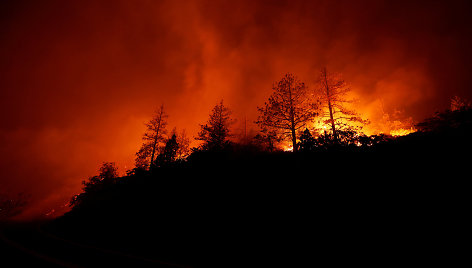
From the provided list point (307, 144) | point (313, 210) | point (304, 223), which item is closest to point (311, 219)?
point (304, 223)

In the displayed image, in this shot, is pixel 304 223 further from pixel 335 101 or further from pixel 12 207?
pixel 12 207

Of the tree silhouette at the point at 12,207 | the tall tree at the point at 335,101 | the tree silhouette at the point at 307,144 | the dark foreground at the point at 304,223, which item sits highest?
the tall tree at the point at 335,101

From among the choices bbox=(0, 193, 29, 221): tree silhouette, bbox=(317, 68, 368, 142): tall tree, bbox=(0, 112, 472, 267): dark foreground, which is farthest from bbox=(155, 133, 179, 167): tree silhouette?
bbox=(0, 193, 29, 221): tree silhouette

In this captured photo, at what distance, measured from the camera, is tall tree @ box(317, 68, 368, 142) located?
66.2ft

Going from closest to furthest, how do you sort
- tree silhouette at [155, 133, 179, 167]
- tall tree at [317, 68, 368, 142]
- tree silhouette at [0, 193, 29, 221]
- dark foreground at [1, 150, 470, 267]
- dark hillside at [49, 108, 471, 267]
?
dark foreground at [1, 150, 470, 267] < dark hillside at [49, 108, 471, 267] < tree silhouette at [155, 133, 179, 167] < tall tree at [317, 68, 368, 142] < tree silhouette at [0, 193, 29, 221]

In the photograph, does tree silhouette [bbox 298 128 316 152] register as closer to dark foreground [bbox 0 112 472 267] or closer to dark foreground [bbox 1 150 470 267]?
dark foreground [bbox 0 112 472 267]

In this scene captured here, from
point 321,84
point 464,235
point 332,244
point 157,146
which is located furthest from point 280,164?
point 157,146

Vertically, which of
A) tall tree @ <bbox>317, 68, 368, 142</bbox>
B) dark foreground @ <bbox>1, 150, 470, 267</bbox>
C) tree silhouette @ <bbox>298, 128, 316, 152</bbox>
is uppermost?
tall tree @ <bbox>317, 68, 368, 142</bbox>

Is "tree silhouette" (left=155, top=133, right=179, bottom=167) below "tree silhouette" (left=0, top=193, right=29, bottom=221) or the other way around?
the other way around

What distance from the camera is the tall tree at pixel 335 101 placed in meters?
20.2

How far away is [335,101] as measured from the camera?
20.7 metres

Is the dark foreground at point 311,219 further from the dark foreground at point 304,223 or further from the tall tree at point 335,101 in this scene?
the tall tree at point 335,101

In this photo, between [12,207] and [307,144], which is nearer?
[307,144]

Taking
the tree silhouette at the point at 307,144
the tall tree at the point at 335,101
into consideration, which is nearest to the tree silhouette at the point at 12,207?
the tree silhouette at the point at 307,144
